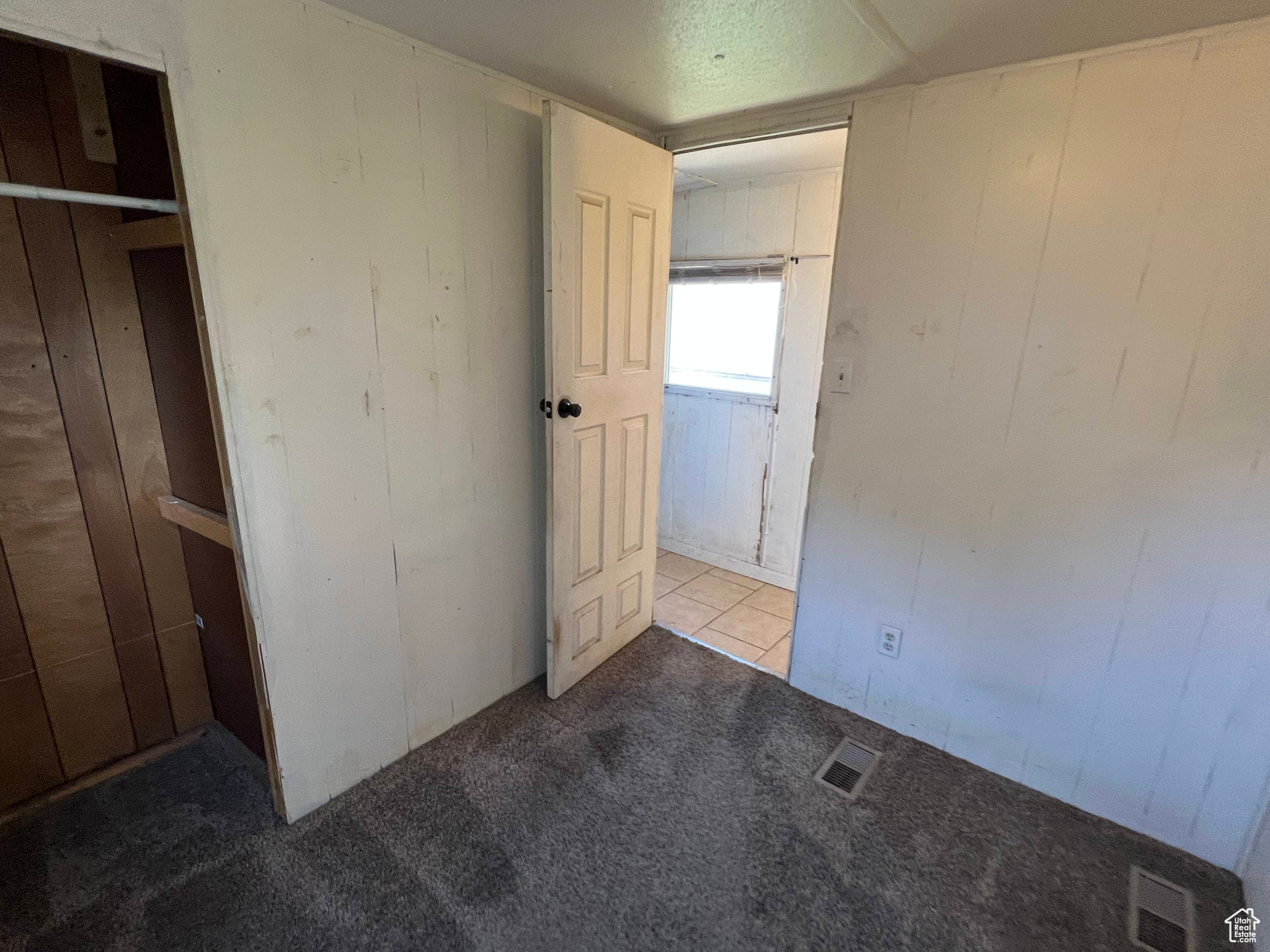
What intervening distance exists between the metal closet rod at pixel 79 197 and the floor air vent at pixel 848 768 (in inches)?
92.0

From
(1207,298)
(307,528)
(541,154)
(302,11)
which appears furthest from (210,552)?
(1207,298)

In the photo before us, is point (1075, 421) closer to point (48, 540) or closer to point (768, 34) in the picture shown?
point (768, 34)

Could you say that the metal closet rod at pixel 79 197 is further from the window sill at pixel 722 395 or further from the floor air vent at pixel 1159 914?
the floor air vent at pixel 1159 914

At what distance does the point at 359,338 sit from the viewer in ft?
5.14

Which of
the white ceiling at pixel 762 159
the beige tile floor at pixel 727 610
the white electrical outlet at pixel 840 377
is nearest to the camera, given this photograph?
the white electrical outlet at pixel 840 377

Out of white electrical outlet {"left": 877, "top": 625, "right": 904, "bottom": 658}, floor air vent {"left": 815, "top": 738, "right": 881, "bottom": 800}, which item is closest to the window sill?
white electrical outlet {"left": 877, "top": 625, "right": 904, "bottom": 658}

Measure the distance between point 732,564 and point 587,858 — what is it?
7.10 feet

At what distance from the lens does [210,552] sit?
1771 mm

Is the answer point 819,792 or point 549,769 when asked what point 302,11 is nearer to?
point 549,769

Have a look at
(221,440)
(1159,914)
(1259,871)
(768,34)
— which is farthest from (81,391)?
(1259,871)

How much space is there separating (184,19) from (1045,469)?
235cm

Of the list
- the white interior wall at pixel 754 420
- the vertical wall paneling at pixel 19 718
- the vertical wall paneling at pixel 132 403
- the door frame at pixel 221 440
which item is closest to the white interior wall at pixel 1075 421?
the white interior wall at pixel 754 420

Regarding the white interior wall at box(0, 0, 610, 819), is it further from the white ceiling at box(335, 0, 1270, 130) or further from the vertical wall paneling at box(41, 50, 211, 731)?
the vertical wall paneling at box(41, 50, 211, 731)

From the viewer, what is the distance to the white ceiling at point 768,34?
1.30 meters
